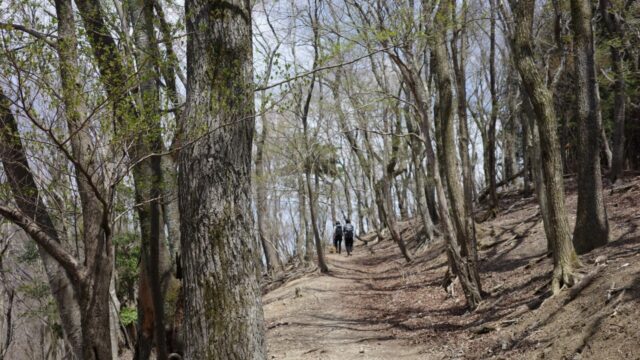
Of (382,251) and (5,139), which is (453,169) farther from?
(382,251)

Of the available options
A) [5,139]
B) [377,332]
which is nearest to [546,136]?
[377,332]

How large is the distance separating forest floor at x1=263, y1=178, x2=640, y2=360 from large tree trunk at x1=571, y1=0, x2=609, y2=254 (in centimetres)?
39

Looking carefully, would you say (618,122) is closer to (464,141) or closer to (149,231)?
(464,141)

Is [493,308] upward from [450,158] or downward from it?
downward

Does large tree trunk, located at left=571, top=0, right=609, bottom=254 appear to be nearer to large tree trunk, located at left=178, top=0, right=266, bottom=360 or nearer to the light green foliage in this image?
large tree trunk, located at left=178, top=0, right=266, bottom=360

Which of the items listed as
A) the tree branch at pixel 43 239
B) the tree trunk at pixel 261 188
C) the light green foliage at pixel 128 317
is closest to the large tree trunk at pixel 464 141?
the tree branch at pixel 43 239

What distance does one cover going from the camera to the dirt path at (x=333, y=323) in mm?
8781

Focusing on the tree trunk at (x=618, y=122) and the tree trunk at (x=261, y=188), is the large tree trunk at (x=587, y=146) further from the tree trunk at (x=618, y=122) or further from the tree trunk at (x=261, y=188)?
the tree trunk at (x=261, y=188)

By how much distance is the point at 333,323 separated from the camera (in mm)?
11398

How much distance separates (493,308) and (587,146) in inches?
129

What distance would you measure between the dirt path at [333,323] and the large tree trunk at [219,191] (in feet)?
14.6

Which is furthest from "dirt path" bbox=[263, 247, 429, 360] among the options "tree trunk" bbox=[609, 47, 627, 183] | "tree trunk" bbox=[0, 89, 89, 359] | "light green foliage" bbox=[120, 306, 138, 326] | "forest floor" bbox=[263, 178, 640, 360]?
"tree trunk" bbox=[609, 47, 627, 183]

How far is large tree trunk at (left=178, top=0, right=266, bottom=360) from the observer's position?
4246 mm

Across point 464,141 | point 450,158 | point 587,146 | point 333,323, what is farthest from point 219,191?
point 464,141
